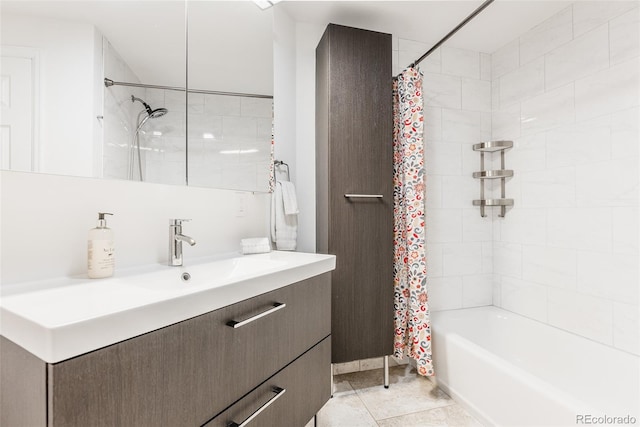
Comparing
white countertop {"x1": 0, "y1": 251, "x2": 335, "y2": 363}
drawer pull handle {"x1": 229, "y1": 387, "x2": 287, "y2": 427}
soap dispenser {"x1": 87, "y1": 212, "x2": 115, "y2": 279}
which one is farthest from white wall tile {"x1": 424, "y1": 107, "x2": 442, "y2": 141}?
soap dispenser {"x1": 87, "y1": 212, "x2": 115, "y2": 279}

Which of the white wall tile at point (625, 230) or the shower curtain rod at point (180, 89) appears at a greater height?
the shower curtain rod at point (180, 89)

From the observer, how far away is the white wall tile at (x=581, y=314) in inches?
66.9

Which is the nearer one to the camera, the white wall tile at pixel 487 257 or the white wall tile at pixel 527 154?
the white wall tile at pixel 527 154

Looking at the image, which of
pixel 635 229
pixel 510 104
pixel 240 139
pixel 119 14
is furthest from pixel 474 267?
pixel 119 14

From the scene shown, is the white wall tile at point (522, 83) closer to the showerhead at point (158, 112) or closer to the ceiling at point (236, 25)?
the ceiling at point (236, 25)

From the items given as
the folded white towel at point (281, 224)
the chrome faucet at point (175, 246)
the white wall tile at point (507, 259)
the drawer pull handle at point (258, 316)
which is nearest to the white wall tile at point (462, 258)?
the white wall tile at point (507, 259)

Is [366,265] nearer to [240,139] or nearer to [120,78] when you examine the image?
[240,139]

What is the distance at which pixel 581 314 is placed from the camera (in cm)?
182

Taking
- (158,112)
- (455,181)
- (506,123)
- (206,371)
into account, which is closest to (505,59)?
(506,123)

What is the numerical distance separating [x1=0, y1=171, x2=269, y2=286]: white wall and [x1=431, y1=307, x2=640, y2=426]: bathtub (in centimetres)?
142

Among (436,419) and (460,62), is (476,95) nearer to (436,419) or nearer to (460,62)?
(460,62)

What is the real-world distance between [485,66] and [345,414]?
262 cm

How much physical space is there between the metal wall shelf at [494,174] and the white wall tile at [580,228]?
323 millimetres

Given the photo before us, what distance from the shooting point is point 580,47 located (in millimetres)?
1833
